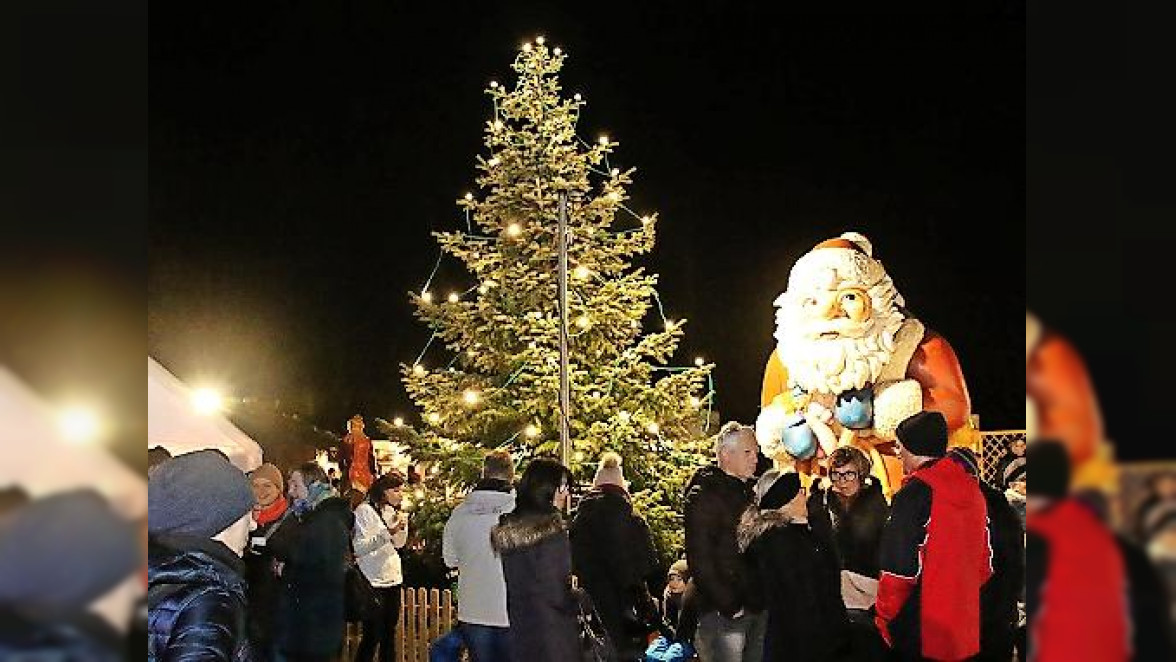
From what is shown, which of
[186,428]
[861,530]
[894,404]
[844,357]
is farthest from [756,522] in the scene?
[844,357]

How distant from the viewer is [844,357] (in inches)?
477

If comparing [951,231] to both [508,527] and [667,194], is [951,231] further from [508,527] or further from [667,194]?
[508,527]

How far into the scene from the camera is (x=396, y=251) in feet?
70.4

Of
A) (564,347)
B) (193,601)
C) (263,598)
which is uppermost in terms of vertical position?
(564,347)

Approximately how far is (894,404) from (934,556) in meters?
5.56

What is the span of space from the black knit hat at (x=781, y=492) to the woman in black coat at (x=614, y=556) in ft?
6.14

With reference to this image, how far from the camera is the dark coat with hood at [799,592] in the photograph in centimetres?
605

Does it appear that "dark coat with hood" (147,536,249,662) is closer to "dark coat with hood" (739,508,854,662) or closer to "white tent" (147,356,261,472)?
"dark coat with hood" (739,508,854,662)

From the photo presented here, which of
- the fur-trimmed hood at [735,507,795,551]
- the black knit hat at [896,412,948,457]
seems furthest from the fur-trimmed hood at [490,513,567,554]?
the black knit hat at [896,412,948,457]
